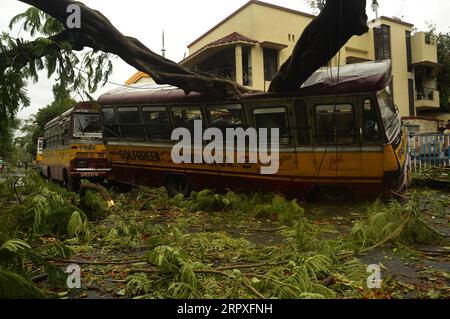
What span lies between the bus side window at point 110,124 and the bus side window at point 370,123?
6738 mm

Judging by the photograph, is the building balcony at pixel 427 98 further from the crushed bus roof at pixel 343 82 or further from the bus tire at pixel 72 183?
the bus tire at pixel 72 183

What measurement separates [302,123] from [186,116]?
3068 millimetres

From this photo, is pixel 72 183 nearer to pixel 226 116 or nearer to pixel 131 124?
pixel 131 124

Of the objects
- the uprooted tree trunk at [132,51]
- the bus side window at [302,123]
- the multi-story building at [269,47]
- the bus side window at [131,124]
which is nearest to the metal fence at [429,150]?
the multi-story building at [269,47]

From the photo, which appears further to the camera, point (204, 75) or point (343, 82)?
point (204, 75)

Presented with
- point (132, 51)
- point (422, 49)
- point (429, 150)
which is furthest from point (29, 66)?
point (422, 49)

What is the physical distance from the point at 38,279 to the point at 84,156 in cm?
920

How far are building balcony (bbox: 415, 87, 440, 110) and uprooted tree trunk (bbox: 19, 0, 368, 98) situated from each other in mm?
21036

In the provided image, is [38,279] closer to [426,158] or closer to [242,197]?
[242,197]

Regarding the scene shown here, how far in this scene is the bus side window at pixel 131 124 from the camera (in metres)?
10.5

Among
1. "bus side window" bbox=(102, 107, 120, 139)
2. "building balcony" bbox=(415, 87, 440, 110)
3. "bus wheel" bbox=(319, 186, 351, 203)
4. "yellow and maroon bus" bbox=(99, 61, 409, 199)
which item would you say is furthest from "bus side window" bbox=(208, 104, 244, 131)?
"building balcony" bbox=(415, 87, 440, 110)

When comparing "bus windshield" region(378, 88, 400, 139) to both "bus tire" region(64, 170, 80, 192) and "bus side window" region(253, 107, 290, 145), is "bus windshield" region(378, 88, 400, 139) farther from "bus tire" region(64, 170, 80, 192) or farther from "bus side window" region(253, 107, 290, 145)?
"bus tire" region(64, 170, 80, 192)

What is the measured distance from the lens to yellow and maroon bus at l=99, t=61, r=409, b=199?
716cm

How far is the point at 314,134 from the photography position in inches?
301
